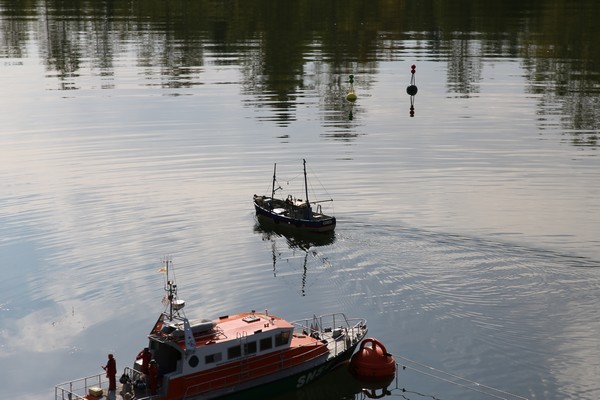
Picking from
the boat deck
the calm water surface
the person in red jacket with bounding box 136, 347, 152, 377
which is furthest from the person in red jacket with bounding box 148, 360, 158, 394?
the calm water surface

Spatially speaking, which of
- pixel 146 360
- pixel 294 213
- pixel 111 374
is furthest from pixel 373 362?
pixel 294 213

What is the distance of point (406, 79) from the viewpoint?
14762cm

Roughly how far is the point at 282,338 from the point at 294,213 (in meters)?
32.8

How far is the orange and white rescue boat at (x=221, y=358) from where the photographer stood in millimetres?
53875

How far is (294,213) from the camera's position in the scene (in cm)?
8906

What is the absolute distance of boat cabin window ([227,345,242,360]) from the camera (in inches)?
2170

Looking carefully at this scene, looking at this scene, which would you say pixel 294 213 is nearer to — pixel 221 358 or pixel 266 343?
pixel 266 343

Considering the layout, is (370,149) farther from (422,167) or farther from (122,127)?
(122,127)

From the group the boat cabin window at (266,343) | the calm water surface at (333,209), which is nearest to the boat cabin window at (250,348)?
the boat cabin window at (266,343)

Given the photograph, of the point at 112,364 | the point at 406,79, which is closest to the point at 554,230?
the point at 112,364

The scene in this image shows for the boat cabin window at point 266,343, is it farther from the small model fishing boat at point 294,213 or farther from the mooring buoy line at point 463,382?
the small model fishing boat at point 294,213

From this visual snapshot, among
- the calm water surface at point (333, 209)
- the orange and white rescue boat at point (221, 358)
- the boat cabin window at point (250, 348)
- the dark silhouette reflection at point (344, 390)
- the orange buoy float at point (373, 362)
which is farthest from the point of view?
the calm water surface at point (333, 209)

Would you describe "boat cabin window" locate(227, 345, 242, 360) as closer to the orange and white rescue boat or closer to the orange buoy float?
the orange and white rescue boat

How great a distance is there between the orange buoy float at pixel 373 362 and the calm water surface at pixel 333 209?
0.90 m
